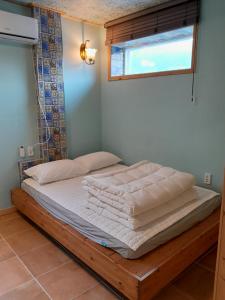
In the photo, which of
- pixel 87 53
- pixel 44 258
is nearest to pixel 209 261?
pixel 44 258

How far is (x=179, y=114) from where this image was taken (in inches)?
105

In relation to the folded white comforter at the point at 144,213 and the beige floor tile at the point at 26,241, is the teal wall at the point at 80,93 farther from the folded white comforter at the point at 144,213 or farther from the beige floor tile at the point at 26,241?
the folded white comforter at the point at 144,213

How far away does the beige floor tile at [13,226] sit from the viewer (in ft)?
8.19

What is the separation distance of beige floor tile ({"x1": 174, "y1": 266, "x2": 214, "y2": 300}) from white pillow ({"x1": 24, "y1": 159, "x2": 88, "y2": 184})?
5.13 feet

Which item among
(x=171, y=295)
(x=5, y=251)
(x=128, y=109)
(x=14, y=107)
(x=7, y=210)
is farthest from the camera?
(x=128, y=109)

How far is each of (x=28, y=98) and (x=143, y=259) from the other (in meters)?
2.20

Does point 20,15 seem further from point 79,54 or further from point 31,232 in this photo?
point 31,232

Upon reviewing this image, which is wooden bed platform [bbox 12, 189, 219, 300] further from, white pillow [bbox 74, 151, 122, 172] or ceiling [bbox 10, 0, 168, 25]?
ceiling [bbox 10, 0, 168, 25]

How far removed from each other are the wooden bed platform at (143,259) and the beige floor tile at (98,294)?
5.8 inches

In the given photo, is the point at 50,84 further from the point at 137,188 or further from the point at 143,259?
the point at 143,259

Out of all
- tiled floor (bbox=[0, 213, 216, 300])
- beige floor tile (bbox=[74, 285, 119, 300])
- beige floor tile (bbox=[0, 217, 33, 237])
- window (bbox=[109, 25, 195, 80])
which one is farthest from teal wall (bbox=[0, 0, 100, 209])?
beige floor tile (bbox=[74, 285, 119, 300])

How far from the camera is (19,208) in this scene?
274 cm

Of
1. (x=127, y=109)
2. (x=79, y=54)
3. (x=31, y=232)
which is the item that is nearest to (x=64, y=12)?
(x=79, y=54)

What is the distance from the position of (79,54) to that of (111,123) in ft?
3.36
